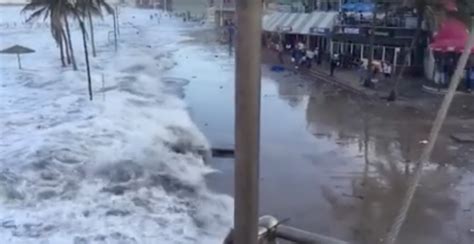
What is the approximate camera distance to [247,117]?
2172mm

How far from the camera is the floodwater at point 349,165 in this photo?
1164cm

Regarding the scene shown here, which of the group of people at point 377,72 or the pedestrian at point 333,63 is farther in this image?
the pedestrian at point 333,63

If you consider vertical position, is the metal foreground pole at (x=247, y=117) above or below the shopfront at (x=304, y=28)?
above

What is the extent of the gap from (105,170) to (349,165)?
5.84 meters

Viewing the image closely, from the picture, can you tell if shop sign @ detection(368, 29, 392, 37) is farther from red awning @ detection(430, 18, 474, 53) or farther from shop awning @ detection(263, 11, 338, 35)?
shop awning @ detection(263, 11, 338, 35)

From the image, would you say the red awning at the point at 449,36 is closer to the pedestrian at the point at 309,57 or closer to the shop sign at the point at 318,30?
the pedestrian at the point at 309,57

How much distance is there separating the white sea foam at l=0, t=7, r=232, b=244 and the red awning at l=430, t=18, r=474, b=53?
412 inches

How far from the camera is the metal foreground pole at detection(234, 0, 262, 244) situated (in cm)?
215

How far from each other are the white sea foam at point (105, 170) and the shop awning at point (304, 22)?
34.1 ft

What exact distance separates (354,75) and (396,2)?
16.2 feet

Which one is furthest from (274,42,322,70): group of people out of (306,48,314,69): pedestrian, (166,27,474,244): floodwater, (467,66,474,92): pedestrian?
(467,66,474,92): pedestrian

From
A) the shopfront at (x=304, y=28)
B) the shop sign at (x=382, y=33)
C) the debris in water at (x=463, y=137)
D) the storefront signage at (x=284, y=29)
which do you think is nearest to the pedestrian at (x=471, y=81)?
the shop sign at (x=382, y=33)

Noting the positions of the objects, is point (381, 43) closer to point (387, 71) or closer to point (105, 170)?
point (387, 71)

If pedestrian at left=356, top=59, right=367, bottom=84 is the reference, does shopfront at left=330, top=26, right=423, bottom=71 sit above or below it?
above
